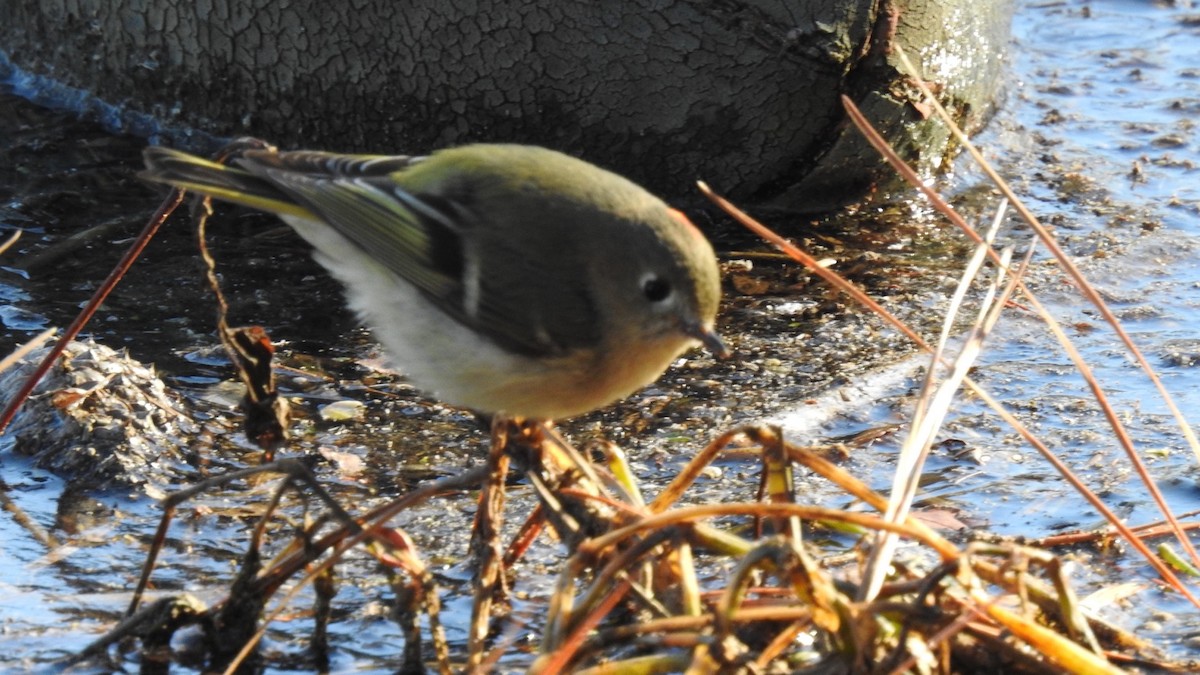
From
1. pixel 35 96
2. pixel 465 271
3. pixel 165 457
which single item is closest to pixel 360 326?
pixel 165 457

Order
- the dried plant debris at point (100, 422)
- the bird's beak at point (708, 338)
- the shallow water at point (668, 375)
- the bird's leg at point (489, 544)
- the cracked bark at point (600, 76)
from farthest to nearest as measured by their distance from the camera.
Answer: the cracked bark at point (600, 76) < the dried plant debris at point (100, 422) < the shallow water at point (668, 375) < the bird's beak at point (708, 338) < the bird's leg at point (489, 544)

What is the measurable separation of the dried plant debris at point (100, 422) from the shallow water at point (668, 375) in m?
0.08

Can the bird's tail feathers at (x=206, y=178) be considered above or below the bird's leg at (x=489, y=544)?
above

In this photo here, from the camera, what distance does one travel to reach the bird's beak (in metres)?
2.95

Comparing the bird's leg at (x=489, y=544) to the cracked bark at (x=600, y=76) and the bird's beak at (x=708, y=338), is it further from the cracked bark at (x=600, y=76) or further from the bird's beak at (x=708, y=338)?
the cracked bark at (x=600, y=76)

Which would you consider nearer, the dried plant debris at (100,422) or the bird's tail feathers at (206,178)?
the bird's tail feathers at (206,178)

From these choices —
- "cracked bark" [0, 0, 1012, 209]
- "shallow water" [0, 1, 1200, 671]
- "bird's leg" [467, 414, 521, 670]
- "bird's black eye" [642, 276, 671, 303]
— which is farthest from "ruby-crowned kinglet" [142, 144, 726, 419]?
"cracked bark" [0, 0, 1012, 209]

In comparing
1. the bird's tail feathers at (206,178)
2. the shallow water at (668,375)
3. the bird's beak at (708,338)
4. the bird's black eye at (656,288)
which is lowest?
the shallow water at (668,375)

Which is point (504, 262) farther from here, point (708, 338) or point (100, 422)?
point (100, 422)

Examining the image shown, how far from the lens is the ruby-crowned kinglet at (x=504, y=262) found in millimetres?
3008

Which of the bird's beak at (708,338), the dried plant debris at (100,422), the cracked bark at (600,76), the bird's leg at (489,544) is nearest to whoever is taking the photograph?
the bird's leg at (489,544)

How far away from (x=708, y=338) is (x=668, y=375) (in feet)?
4.31

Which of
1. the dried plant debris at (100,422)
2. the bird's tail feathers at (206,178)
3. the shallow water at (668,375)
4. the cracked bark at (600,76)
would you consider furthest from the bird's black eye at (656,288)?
the cracked bark at (600,76)

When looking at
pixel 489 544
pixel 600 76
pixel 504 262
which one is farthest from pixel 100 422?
pixel 600 76
